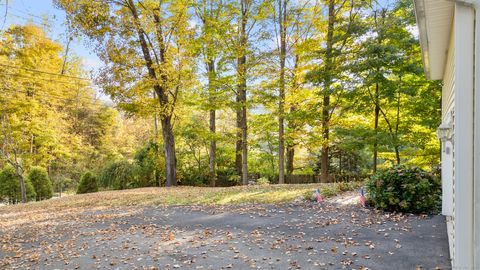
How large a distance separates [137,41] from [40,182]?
9056 millimetres

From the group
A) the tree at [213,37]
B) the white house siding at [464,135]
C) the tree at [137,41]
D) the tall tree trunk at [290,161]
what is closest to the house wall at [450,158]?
the white house siding at [464,135]

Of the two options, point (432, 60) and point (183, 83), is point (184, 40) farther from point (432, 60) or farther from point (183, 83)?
point (432, 60)

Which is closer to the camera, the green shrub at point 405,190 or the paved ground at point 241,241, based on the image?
→ the paved ground at point 241,241

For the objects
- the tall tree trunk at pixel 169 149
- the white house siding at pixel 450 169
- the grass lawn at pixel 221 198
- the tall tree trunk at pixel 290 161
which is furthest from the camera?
the tall tree trunk at pixel 290 161

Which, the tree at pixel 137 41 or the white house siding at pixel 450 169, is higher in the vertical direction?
the tree at pixel 137 41

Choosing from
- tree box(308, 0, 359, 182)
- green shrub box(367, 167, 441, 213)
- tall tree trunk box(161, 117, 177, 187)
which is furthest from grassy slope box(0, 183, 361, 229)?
tall tree trunk box(161, 117, 177, 187)

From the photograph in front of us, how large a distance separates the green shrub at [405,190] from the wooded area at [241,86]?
4.41 meters

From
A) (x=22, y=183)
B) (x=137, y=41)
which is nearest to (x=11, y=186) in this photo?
(x=22, y=183)

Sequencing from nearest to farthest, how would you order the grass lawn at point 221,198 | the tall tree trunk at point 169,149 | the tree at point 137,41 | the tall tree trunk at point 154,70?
the grass lawn at point 221,198 → the tree at point 137,41 → the tall tree trunk at point 154,70 → the tall tree trunk at point 169,149

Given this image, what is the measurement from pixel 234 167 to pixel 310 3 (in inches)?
349

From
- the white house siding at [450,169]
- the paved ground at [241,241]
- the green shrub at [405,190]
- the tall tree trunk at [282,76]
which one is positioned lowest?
the paved ground at [241,241]

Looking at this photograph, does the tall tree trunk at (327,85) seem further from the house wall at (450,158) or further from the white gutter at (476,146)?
the white gutter at (476,146)

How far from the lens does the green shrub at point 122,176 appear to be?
17.7 m

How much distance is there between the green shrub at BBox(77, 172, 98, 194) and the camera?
669 inches
